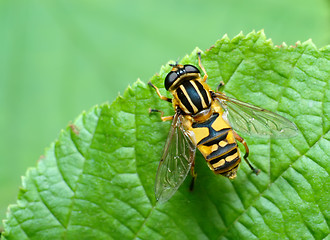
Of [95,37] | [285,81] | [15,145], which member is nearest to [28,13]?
[95,37]

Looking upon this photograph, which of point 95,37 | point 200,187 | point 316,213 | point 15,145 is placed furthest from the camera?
point 95,37

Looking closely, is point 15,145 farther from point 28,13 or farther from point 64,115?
point 28,13

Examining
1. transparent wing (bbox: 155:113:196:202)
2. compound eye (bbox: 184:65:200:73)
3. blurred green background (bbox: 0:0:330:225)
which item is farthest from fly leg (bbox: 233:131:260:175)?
blurred green background (bbox: 0:0:330:225)

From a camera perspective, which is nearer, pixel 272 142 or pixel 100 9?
pixel 272 142

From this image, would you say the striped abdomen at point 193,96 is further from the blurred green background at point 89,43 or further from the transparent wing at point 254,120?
the blurred green background at point 89,43

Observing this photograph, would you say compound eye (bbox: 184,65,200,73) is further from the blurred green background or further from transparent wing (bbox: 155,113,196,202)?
the blurred green background

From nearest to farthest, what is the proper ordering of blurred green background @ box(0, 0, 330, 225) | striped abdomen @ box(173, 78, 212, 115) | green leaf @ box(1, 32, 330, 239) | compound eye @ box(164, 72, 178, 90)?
green leaf @ box(1, 32, 330, 239), compound eye @ box(164, 72, 178, 90), striped abdomen @ box(173, 78, 212, 115), blurred green background @ box(0, 0, 330, 225)

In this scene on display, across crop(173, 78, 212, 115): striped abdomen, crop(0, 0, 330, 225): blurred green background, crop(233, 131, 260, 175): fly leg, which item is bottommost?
crop(233, 131, 260, 175): fly leg

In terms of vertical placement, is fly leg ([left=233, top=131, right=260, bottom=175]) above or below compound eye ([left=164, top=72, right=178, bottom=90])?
below
